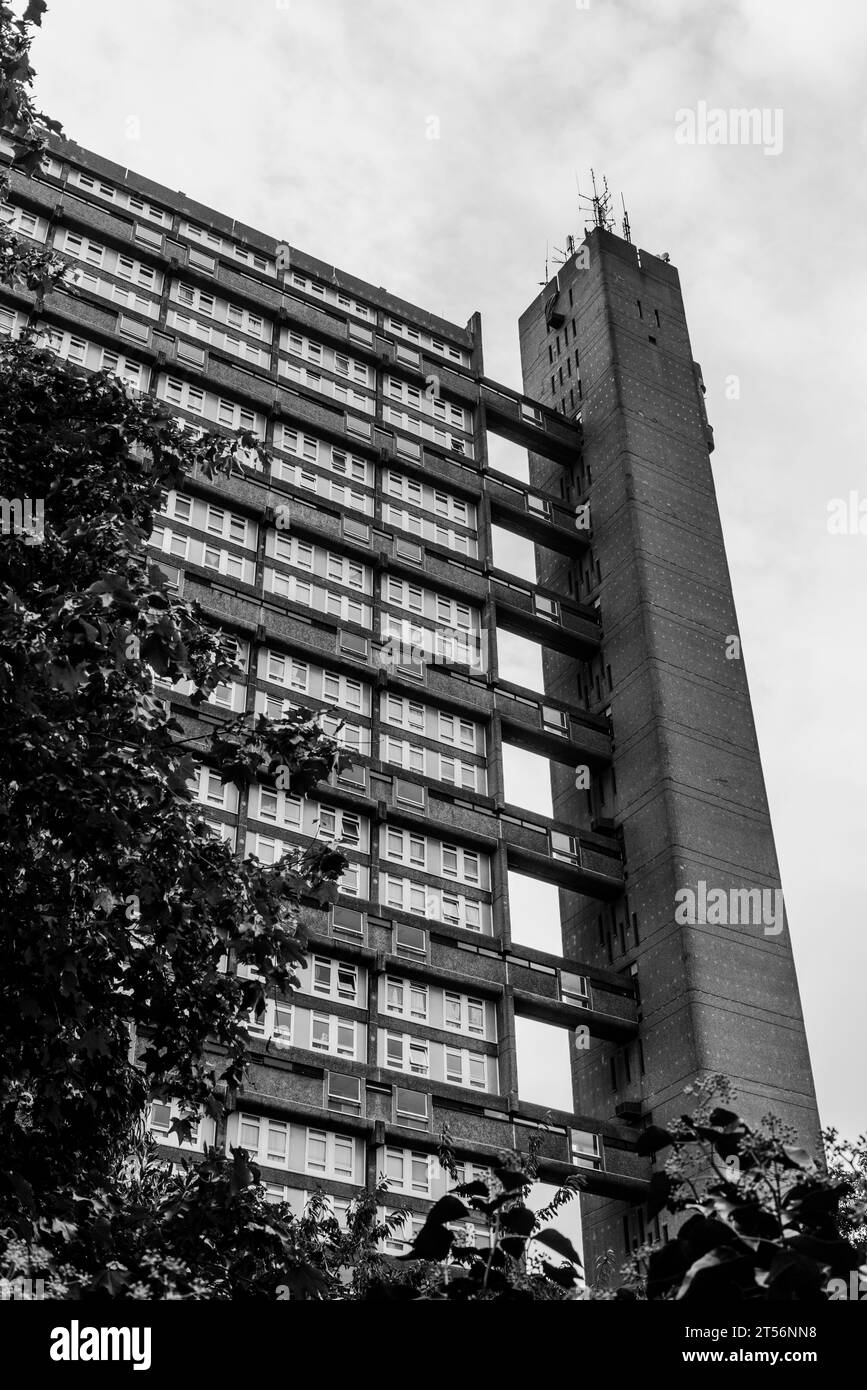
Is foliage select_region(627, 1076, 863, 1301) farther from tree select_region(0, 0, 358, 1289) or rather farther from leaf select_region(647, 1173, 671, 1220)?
tree select_region(0, 0, 358, 1289)

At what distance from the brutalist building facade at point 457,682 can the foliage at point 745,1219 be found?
114 ft

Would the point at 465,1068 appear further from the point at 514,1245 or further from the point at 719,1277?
the point at 719,1277

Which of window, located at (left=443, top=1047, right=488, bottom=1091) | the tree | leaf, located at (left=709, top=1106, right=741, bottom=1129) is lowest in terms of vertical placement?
leaf, located at (left=709, top=1106, right=741, bottom=1129)

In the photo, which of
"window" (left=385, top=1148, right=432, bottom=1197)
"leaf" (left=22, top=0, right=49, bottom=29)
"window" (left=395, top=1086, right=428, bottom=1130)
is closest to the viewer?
"leaf" (left=22, top=0, right=49, bottom=29)

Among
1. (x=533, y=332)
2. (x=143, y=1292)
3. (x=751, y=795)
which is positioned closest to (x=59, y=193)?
(x=533, y=332)

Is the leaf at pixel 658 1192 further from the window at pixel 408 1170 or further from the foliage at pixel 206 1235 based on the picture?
the window at pixel 408 1170

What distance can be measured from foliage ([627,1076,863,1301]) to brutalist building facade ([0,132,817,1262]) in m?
34.8

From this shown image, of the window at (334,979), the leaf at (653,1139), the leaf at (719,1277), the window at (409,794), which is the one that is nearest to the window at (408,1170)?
the window at (334,979)

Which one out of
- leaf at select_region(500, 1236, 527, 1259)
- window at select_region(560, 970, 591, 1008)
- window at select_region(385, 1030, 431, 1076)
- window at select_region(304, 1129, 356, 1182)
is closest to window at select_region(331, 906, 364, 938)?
window at select_region(385, 1030, 431, 1076)

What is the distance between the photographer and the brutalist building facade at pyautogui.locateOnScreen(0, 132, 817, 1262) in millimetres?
45906

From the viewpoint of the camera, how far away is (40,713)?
12508 millimetres

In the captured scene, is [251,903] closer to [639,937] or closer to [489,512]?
[639,937]

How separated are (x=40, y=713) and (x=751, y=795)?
45.1m

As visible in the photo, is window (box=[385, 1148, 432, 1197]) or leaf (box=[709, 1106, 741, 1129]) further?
window (box=[385, 1148, 432, 1197])
